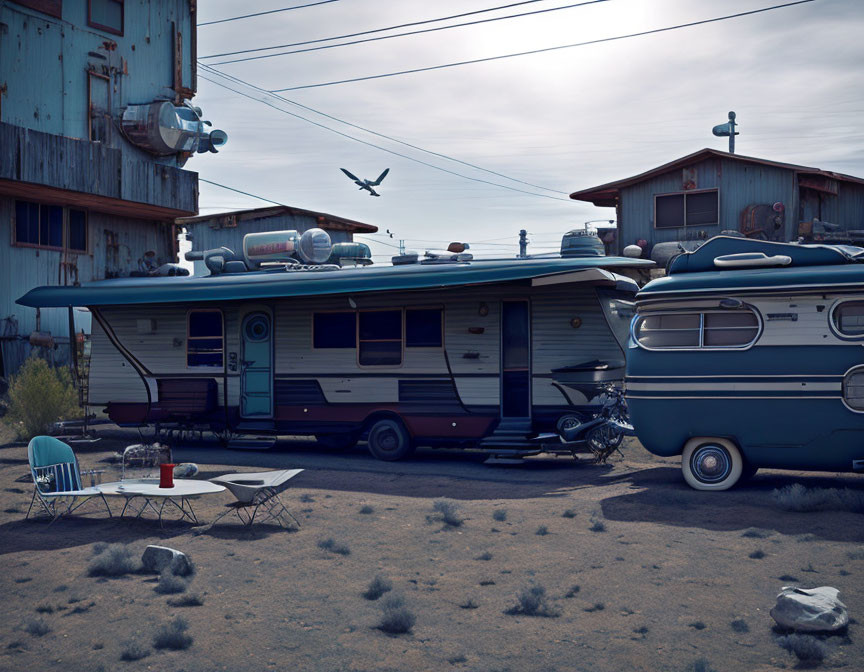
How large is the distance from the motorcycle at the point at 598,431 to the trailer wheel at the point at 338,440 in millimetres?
3905

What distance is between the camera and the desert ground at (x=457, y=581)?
5762 millimetres

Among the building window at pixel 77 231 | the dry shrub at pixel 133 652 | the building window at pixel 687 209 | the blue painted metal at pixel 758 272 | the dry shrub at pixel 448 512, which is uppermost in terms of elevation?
the building window at pixel 687 209

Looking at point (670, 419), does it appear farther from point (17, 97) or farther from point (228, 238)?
point (228, 238)

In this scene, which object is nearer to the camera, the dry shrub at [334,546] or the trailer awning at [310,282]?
the dry shrub at [334,546]

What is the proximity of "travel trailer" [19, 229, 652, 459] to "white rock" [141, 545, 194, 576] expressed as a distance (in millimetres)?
6663

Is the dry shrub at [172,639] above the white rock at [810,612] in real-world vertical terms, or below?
below

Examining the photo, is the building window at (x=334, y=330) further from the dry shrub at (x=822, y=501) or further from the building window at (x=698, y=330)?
the dry shrub at (x=822, y=501)

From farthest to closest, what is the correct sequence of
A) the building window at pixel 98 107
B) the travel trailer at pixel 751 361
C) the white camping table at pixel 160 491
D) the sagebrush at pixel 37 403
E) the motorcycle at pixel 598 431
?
the building window at pixel 98 107 < the sagebrush at pixel 37 403 < the motorcycle at pixel 598 431 < the travel trailer at pixel 751 361 < the white camping table at pixel 160 491

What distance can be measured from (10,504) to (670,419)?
8.08m

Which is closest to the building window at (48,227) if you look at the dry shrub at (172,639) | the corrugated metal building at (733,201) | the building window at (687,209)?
the corrugated metal building at (733,201)

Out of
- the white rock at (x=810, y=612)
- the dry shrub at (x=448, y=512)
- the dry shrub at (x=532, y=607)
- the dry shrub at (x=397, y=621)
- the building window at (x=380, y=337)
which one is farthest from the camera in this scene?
the building window at (x=380, y=337)

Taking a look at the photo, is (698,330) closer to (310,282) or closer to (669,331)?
(669,331)

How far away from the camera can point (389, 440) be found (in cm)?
1462

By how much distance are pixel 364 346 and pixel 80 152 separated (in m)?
11.4
